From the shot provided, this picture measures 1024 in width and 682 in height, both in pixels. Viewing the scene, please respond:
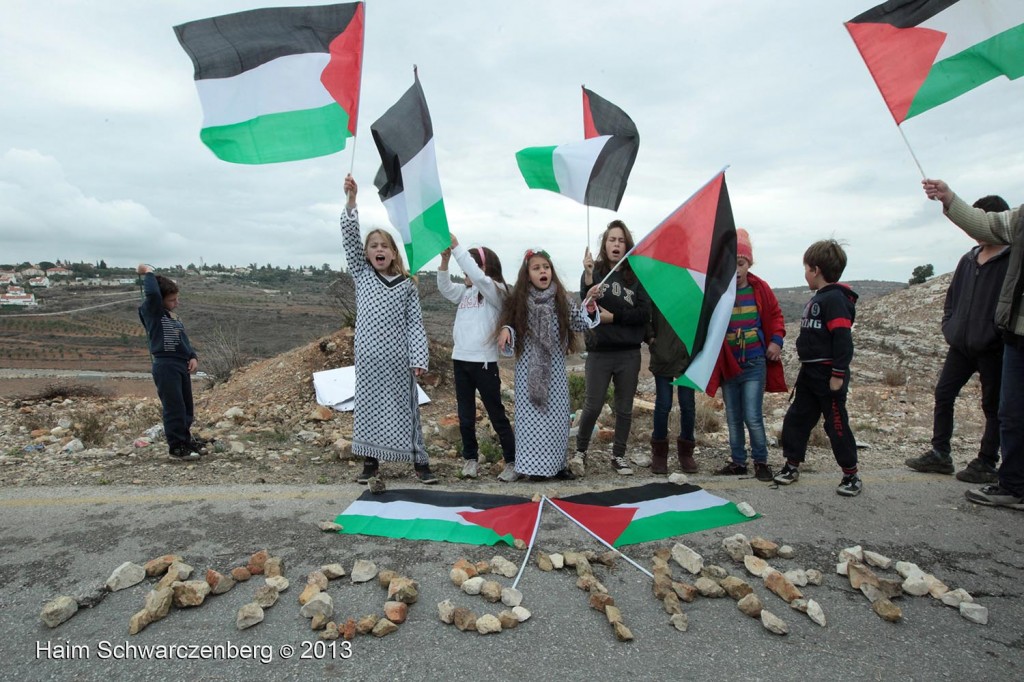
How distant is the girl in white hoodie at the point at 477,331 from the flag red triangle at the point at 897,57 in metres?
2.99

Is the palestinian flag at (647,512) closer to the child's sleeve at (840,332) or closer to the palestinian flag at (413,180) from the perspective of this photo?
the child's sleeve at (840,332)

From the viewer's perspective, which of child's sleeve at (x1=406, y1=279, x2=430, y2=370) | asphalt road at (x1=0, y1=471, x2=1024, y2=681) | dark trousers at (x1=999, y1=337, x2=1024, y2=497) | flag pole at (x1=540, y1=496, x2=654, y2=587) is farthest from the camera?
child's sleeve at (x1=406, y1=279, x2=430, y2=370)

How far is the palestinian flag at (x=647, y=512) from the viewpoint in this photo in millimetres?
3549

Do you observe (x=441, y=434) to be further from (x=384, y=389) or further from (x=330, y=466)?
(x=384, y=389)

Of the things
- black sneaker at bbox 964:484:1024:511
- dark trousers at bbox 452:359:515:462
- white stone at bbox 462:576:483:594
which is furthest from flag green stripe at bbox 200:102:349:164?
black sneaker at bbox 964:484:1024:511

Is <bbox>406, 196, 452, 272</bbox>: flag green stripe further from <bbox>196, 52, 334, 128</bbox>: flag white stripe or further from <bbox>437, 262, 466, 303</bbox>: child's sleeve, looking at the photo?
<bbox>196, 52, 334, 128</bbox>: flag white stripe

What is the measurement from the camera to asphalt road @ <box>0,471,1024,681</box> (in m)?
2.34

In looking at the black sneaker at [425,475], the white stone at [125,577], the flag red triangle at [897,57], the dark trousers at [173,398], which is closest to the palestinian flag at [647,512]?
the black sneaker at [425,475]

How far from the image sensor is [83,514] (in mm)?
3740

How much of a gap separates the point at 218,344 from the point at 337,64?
9189mm

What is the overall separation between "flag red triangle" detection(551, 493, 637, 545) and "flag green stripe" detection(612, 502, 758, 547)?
49 mm

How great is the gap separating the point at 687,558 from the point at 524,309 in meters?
2.28

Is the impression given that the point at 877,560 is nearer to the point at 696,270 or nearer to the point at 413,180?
the point at 696,270

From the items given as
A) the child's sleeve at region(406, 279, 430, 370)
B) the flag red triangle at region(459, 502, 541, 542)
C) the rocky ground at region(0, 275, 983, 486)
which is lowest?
the rocky ground at region(0, 275, 983, 486)
